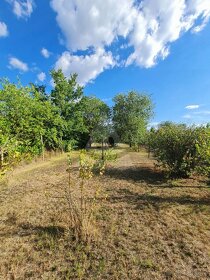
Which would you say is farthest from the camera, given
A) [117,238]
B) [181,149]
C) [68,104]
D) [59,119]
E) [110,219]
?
[68,104]

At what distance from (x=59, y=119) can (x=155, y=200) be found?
53.9 ft

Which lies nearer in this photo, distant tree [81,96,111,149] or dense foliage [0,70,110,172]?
dense foliage [0,70,110,172]

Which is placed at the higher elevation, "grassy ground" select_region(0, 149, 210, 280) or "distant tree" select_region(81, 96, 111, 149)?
"distant tree" select_region(81, 96, 111, 149)

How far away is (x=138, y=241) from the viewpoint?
13.8 feet

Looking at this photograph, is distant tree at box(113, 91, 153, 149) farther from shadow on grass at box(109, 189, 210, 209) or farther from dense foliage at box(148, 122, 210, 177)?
shadow on grass at box(109, 189, 210, 209)

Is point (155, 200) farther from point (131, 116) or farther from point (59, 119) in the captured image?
point (131, 116)

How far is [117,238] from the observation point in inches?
171

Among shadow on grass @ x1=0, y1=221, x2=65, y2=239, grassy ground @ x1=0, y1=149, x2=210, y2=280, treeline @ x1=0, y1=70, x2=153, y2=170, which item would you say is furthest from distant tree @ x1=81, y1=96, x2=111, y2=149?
shadow on grass @ x1=0, y1=221, x2=65, y2=239

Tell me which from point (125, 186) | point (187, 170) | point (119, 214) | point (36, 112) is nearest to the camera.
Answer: point (119, 214)

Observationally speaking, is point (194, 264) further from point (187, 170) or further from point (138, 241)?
point (187, 170)

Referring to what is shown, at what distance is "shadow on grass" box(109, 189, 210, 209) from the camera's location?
621cm

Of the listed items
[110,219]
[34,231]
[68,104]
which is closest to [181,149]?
[110,219]

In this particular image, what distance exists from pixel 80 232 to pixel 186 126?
777cm

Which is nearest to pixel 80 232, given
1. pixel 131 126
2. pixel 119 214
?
pixel 119 214
